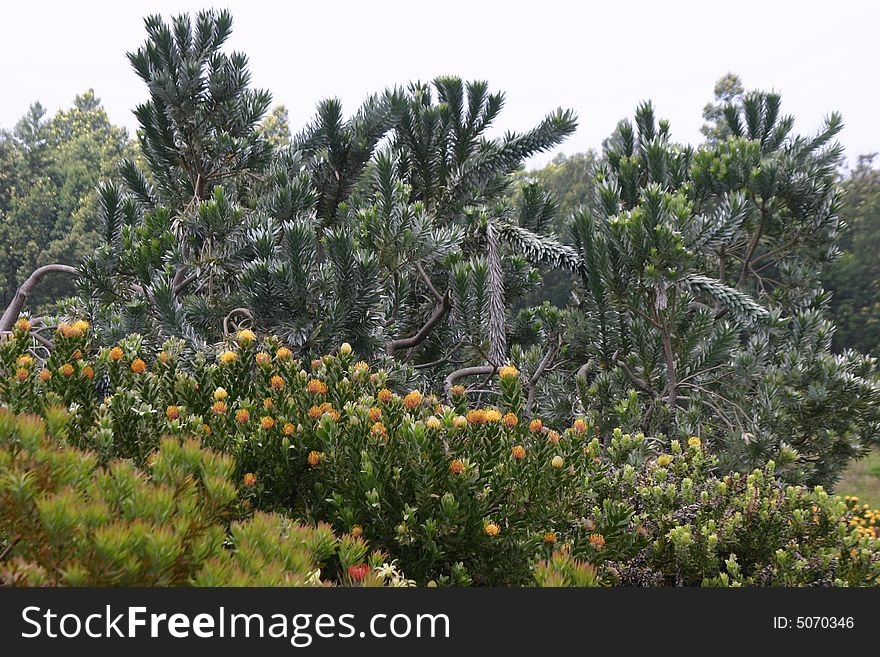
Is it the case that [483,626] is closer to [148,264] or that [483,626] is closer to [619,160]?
[148,264]

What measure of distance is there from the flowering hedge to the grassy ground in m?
13.1

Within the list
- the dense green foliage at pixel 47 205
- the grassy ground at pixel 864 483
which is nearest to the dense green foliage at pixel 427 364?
the grassy ground at pixel 864 483

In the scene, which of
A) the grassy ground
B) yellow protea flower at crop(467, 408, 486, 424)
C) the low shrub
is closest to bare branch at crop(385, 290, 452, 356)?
yellow protea flower at crop(467, 408, 486, 424)

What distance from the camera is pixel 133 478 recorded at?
206 centimetres

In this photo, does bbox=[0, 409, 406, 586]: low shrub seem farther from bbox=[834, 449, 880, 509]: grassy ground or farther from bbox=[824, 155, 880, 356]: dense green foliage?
bbox=[824, 155, 880, 356]: dense green foliage

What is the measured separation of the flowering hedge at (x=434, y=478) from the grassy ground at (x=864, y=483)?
13.1m

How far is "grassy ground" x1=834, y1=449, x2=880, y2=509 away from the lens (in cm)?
1548

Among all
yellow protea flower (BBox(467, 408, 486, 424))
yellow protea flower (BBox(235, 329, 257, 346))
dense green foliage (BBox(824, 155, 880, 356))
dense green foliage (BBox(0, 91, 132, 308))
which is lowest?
yellow protea flower (BBox(467, 408, 486, 424))

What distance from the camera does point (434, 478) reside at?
2.76 meters

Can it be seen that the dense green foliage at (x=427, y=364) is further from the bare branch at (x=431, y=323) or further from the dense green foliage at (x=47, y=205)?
the dense green foliage at (x=47, y=205)

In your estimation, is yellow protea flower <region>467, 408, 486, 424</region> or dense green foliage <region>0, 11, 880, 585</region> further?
yellow protea flower <region>467, 408, 486, 424</region>

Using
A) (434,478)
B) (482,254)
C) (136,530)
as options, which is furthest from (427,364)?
(136,530)

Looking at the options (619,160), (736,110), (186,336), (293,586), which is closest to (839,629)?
(293,586)

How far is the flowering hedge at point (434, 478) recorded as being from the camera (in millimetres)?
2775
